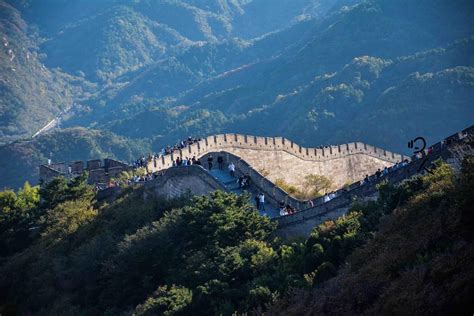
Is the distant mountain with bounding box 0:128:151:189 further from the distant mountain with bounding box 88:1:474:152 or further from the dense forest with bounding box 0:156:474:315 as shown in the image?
the dense forest with bounding box 0:156:474:315

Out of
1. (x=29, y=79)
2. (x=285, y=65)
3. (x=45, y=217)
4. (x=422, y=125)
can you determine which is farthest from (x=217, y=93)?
(x=45, y=217)

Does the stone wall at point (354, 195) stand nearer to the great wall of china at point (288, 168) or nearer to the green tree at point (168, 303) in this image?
the great wall of china at point (288, 168)

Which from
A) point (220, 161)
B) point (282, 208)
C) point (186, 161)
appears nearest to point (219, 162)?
point (220, 161)

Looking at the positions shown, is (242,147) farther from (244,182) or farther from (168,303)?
(168,303)

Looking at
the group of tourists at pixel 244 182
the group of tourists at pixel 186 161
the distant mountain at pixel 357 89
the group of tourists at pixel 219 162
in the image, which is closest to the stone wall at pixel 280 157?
the group of tourists at pixel 186 161

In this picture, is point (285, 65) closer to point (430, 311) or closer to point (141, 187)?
point (141, 187)

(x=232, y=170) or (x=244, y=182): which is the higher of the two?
Result: (x=232, y=170)
